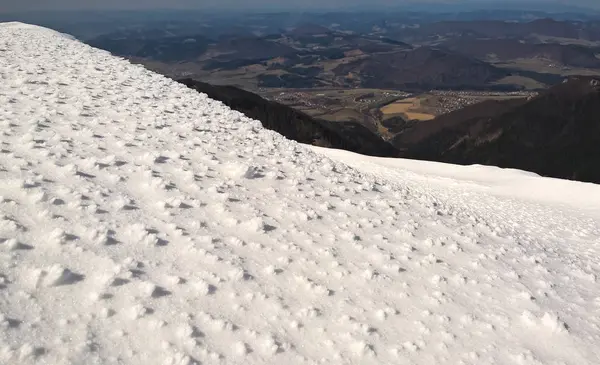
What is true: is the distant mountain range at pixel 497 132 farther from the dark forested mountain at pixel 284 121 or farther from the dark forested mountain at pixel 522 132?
the dark forested mountain at pixel 284 121

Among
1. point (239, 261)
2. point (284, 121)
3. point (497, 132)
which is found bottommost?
point (497, 132)

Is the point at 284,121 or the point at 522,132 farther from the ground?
the point at 284,121

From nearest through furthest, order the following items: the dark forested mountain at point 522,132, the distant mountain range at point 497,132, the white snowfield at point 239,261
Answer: the white snowfield at point 239,261, the distant mountain range at point 497,132, the dark forested mountain at point 522,132

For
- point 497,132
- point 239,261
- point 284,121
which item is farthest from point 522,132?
point 239,261

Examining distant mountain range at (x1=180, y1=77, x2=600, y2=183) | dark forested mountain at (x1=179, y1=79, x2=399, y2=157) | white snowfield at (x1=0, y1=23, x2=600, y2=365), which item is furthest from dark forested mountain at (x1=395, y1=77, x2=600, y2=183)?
white snowfield at (x1=0, y1=23, x2=600, y2=365)

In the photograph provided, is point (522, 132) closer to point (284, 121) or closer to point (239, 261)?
point (284, 121)

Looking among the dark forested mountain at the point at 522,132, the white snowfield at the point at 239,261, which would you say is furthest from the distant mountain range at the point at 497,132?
the white snowfield at the point at 239,261
